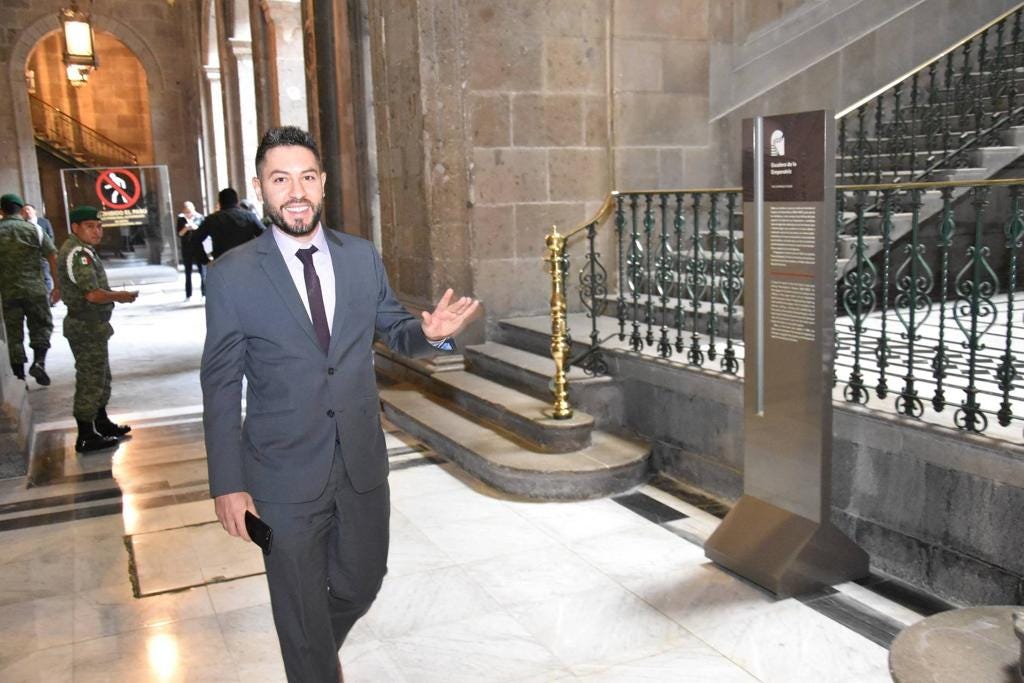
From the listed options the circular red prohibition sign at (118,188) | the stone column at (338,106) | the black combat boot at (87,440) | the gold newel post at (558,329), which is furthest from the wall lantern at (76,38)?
the gold newel post at (558,329)

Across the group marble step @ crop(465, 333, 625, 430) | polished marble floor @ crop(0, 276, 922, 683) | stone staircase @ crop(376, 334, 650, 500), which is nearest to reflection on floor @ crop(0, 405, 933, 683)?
polished marble floor @ crop(0, 276, 922, 683)

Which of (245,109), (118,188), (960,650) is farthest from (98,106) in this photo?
(960,650)

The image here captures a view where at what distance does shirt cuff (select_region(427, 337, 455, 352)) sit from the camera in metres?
2.74

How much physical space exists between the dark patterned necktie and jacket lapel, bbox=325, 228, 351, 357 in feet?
0.06

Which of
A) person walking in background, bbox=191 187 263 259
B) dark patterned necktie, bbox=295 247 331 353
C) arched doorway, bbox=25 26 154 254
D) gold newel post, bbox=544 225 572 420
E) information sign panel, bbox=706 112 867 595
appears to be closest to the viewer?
dark patterned necktie, bbox=295 247 331 353

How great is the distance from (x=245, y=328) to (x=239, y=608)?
1972mm

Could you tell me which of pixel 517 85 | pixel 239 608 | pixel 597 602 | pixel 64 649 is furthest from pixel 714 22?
pixel 64 649

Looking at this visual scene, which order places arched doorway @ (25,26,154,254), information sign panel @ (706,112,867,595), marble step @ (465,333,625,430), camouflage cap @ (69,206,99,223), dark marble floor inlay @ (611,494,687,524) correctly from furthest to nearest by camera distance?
arched doorway @ (25,26,154,254), camouflage cap @ (69,206,99,223), marble step @ (465,333,625,430), dark marble floor inlay @ (611,494,687,524), information sign panel @ (706,112,867,595)

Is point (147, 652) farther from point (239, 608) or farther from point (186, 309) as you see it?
point (186, 309)

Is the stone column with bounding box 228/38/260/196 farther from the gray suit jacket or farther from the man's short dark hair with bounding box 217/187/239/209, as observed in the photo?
the gray suit jacket

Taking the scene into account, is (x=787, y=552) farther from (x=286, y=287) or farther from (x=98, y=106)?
(x=98, y=106)

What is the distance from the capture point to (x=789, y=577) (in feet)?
12.5

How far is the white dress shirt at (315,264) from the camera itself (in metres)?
2.53

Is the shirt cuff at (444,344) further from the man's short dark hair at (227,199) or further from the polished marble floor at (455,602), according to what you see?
the man's short dark hair at (227,199)
